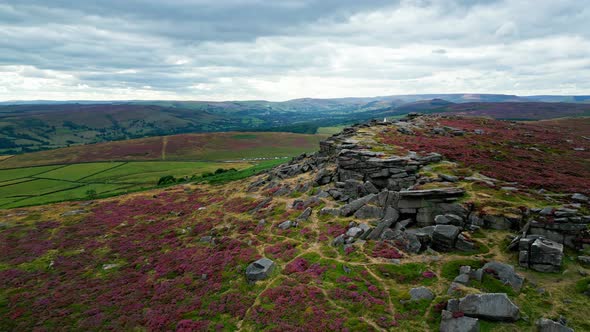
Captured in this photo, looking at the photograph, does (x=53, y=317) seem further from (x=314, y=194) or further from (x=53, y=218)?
(x=53, y=218)

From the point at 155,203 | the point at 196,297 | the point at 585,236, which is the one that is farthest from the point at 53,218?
the point at 585,236

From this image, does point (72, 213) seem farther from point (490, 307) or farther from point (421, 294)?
point (490, 307)

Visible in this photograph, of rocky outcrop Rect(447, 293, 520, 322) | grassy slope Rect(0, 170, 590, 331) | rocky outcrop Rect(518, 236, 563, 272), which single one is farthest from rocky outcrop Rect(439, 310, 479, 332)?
rocky outcrop Rect(518, 236, 563, 272)

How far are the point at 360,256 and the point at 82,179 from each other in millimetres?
176686

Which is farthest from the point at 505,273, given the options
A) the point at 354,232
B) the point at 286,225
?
the point at 286,225

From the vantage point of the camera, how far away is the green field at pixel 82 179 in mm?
127088

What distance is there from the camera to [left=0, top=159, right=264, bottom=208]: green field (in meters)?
127

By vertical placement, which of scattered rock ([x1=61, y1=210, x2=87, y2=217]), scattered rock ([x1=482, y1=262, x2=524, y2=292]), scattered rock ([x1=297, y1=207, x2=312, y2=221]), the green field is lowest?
the green field

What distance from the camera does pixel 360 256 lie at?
37062 millimetres

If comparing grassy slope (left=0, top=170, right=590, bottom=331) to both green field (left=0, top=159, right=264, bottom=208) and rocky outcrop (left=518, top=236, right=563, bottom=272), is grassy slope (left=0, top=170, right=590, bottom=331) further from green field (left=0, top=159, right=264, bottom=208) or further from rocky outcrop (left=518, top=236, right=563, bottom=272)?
green field (left=0, top=159, right=264, bottom=208)

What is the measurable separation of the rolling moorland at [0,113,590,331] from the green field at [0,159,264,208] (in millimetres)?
62247

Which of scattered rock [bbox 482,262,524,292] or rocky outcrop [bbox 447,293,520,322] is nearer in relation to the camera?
rocky outcrop [bbox 447,293,520,322]

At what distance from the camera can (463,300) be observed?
25.4 meters

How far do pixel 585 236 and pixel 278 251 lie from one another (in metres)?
34.6
